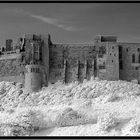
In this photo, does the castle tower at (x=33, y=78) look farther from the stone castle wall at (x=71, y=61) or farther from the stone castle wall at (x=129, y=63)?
the stone castle wall at (x=129, y=63)

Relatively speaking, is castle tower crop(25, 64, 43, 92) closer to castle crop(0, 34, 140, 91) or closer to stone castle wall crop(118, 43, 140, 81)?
castle crop(0, 34, 140, 91)

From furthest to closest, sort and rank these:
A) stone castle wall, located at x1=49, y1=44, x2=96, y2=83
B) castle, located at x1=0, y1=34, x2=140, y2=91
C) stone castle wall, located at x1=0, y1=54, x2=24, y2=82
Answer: stone castle wall, located at x1=0, y1=54, x2=24, y2=82, stone castle wall, located at x1=49, y1=44, x2=96, y2=83, castle, located at x1=0, y1=34, x2=140, y2=91

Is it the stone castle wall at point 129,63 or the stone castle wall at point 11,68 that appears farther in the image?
the stone castle wall at point 11,68

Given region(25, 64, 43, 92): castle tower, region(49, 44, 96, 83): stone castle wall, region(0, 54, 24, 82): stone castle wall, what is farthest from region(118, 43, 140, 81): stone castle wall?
region(0, 54, 24, 82): stone castle wall

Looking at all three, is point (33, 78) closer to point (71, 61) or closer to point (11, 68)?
point (11, 68)

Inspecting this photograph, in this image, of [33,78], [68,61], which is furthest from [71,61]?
[33,78]

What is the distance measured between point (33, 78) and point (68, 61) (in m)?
2.34

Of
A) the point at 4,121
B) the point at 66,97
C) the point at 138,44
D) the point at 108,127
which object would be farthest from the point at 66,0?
the point at 138,44

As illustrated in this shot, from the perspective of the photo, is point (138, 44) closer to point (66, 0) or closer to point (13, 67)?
point (13, 67)

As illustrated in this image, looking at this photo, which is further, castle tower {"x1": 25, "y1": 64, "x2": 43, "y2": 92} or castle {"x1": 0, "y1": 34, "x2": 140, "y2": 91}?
castle {"x1": 0, "y1": 34, "x2": 140, "y2": 91}

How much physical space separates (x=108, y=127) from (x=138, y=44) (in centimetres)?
901

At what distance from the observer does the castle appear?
3047cm

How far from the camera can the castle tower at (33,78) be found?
98.9 feet

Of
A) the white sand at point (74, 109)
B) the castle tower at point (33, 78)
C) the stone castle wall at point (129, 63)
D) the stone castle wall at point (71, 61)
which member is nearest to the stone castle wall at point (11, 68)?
the white sand at point (74, 109)
